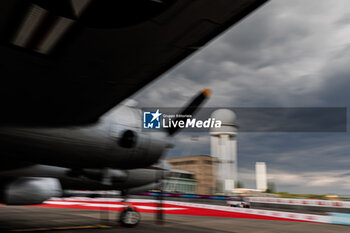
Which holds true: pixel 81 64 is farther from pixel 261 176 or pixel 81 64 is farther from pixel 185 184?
pixel 261 176

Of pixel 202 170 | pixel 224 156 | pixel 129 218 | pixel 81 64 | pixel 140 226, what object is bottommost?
Answer: pixel 140 226

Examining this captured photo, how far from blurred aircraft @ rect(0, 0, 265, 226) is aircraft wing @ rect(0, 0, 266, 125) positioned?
1cm

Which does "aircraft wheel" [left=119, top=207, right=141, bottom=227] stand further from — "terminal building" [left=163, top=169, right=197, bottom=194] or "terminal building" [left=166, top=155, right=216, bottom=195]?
"terminal building" [left=166, top=155, right=216, bottom=195]

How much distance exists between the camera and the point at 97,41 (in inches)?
164

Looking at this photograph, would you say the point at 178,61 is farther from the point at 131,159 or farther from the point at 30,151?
the point at 131,159

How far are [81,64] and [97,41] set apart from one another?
2.54 feet

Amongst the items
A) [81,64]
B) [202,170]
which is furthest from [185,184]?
[81,64]

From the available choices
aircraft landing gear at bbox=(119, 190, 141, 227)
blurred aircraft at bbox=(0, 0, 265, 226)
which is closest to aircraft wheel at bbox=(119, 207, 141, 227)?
aircraft landing gear at bbox=(119, 190, 141, 227)

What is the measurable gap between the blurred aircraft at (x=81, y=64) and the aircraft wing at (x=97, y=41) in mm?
11

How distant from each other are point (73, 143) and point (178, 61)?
441 cm

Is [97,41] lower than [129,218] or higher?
higher

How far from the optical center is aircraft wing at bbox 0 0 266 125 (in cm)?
358

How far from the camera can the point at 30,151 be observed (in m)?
7.34

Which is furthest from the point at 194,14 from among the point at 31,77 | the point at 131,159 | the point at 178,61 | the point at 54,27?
the point at 131,159
